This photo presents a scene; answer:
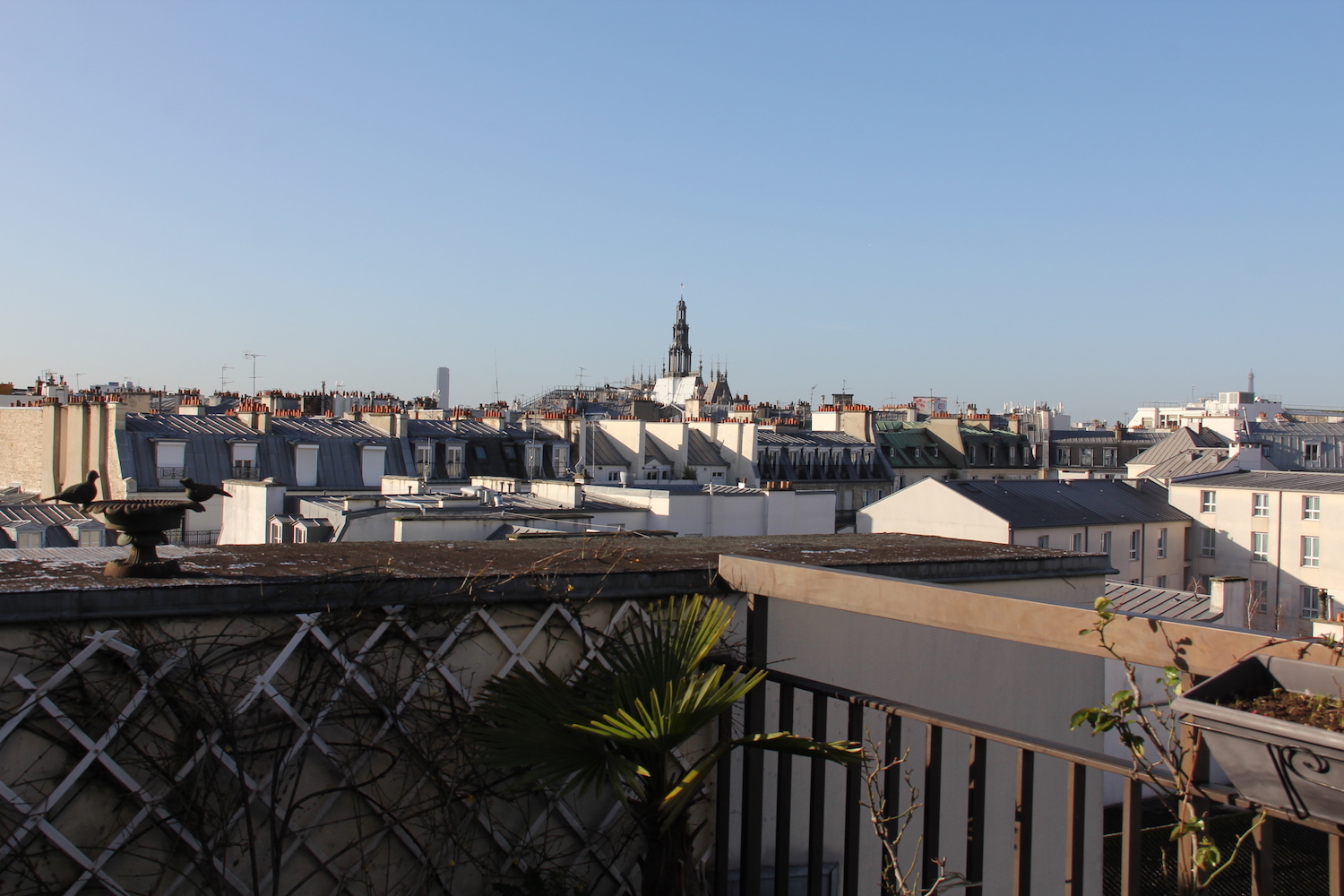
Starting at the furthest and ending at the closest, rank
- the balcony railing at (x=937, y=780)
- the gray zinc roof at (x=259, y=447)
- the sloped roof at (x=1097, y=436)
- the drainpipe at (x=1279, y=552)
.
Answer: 1. the sloped roof at (x=1097, y=436)
2. the drainpipe at (x=1279, y=552)
3. the gray zinc roof at (x=259, y=447)
4. the balcony railing at (x=937, y=780)

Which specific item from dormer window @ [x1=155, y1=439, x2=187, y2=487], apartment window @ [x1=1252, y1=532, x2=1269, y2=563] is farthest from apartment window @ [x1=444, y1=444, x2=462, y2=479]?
apartment window @ [x1=1252, y1=532, x2=1269, y2=563]

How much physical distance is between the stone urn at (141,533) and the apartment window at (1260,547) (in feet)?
115

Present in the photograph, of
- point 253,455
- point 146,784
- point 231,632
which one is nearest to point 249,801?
point 146,784

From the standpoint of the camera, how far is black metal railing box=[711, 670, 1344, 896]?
7.28 feet

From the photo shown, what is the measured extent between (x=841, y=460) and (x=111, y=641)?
1624 inches

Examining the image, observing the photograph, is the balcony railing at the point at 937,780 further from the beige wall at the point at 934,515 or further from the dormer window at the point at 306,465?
the dormer window at the point at 306,465

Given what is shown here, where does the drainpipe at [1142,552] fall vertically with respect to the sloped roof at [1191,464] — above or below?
below

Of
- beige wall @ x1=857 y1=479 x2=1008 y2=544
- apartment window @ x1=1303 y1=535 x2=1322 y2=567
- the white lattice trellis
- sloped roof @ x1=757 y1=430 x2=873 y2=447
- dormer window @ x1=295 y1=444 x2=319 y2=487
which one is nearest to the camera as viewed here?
the white lattice trellis

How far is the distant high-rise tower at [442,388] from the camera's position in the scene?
47.8 m

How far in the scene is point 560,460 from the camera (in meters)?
31.8

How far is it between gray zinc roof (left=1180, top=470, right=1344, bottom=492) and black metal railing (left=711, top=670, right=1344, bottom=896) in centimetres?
3194

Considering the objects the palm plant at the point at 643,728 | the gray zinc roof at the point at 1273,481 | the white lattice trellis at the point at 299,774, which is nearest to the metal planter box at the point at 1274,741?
the palm plant at the point at 643,728

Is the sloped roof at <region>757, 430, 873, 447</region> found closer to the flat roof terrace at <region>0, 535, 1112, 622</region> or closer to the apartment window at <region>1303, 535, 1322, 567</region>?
the apartment window at <region>1303, 535, 1322, 567</region>

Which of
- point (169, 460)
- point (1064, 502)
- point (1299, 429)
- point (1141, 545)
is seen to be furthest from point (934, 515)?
point (1299, 429)
